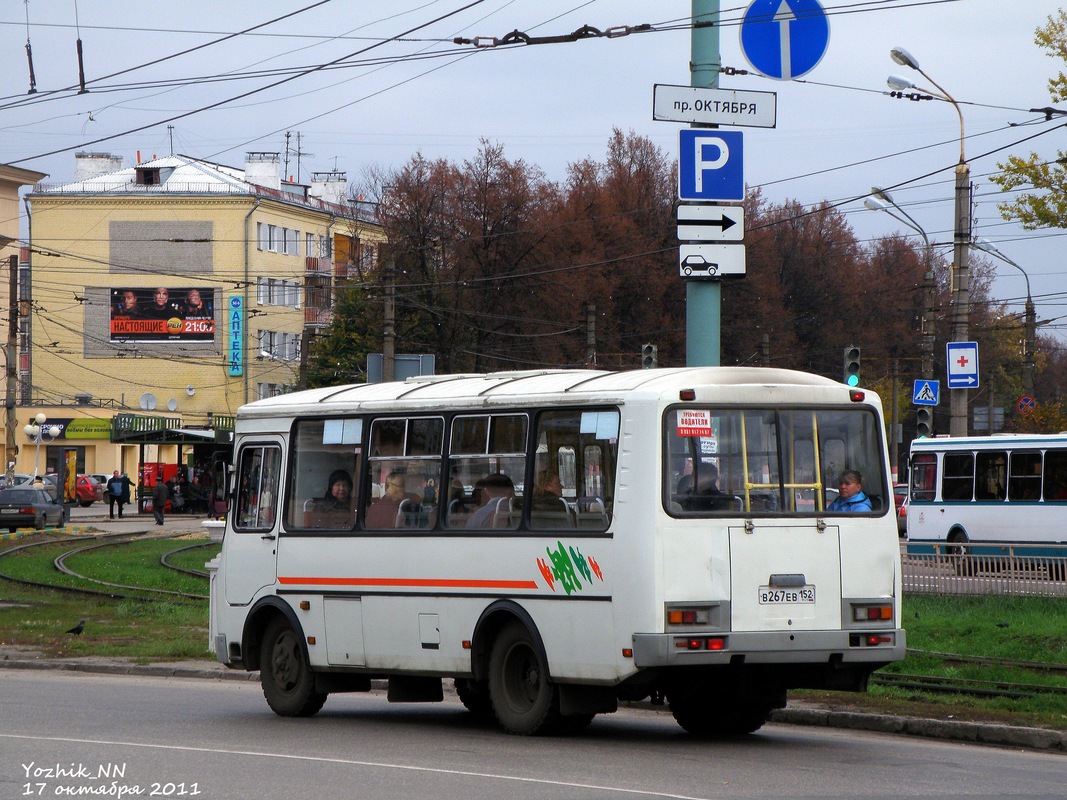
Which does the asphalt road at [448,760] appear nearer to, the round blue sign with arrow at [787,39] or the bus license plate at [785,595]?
the bus license plate at [785,595]

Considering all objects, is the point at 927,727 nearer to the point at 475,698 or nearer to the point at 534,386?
the point at 475,698

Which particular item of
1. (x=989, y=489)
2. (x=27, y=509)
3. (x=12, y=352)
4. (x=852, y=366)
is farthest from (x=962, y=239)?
(x=12, y=352)

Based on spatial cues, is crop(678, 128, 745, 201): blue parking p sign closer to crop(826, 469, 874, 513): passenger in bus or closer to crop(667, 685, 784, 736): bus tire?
crop(826, 469, 874, 513): passenger in bus

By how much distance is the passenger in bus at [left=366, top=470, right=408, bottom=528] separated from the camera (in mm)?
12719

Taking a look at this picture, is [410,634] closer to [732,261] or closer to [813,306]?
[732,261]

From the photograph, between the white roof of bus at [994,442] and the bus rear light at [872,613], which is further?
the white roof of bus at [994,442]

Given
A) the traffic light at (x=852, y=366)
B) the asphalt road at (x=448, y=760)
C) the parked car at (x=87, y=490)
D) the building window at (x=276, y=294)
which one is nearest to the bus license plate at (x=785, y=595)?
the asphalt road at (x=448, y=760)

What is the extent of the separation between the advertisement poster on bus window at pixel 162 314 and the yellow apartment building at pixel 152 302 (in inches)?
1.9

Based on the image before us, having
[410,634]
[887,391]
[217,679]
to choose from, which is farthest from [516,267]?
[410,634]

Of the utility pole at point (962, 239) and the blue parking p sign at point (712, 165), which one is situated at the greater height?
the utility pole at point (962, 239)

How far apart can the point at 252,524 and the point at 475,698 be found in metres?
2.46

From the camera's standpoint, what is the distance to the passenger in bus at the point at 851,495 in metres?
11.3

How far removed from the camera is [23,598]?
2614 cm

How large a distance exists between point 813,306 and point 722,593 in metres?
68.1
